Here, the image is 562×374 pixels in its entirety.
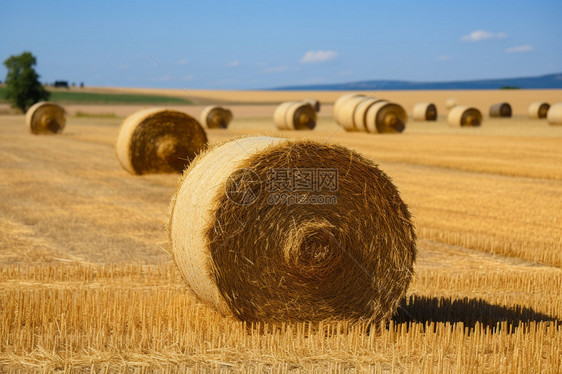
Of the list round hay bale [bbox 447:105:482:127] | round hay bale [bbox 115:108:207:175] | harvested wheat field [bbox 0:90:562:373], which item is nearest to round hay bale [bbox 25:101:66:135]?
round hay bale [bbox 115:108:207:175]

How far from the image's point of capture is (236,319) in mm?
6148

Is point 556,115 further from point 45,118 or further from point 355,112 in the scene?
point 45,118

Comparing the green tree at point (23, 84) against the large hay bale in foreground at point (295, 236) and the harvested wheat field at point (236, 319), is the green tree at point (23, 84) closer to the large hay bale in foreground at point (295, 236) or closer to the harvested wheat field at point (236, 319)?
the harvested wheat field at point (236, 319)

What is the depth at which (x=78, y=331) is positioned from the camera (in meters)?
6.11

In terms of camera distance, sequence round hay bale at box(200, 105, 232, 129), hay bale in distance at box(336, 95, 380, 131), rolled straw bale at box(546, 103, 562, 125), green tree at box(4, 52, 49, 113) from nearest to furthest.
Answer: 1. hay bale in distance at box(336, 95, 380, 131)
2. rolled straw bale at box(546, 103, 562, 125)
3. round hay bale at box(200, 105, 232, 129)
4. green tree at box(4, 52, 49, 113)

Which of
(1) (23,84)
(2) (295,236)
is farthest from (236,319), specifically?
(1) (23,84)

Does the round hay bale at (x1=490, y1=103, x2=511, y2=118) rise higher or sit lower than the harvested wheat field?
higher

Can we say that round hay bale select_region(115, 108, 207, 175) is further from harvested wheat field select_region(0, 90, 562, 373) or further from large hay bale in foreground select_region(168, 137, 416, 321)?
large hay bale in foreground select_region(168, 137, 416, 321)

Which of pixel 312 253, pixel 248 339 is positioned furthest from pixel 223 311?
Answer: pixel 312 253

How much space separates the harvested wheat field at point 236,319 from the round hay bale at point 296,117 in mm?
17857

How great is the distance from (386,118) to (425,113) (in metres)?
10.2

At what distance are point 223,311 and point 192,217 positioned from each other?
32.1 inches

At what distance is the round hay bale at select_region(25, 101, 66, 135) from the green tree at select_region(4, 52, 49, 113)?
2619cm

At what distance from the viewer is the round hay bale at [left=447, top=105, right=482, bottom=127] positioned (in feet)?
117
